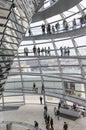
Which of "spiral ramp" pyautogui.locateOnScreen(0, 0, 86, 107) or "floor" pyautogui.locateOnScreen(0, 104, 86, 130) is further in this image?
"spiral ramp" pyautogui.locateOnScreen(0, 0, 86, 107)

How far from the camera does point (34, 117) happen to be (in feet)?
102

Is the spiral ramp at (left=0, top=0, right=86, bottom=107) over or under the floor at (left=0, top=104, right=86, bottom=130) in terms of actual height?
over

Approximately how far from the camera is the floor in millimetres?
26836

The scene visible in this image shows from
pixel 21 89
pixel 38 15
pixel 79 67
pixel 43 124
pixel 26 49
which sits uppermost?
pixel 38 15

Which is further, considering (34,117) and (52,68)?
(52,68)

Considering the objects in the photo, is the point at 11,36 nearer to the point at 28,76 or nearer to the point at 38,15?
the point at 38,15

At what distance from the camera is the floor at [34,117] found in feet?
88.0

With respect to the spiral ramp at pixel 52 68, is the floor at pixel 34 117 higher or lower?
lower

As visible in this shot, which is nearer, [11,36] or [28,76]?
[11,36]

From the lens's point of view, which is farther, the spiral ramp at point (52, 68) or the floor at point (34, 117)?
the spiral ramp at point (52, 68)

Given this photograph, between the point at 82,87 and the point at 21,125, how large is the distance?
925cm

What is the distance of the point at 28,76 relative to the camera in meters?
36.7

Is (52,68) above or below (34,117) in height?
above

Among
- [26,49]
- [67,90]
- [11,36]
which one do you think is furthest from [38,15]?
[11,36]
